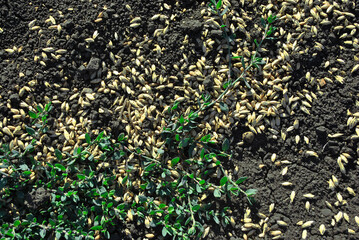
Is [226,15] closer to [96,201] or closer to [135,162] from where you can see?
[135,162]

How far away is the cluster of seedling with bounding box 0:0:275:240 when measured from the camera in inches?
133

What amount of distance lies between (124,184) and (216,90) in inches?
37.5

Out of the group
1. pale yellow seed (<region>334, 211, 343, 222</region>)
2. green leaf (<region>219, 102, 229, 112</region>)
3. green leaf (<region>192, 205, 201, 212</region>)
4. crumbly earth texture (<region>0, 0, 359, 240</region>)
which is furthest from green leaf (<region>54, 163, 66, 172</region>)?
pale yellow seed (<region>334, 211, 343, 222</region>)

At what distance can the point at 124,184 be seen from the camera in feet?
11.6

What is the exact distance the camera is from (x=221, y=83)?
3.64 m

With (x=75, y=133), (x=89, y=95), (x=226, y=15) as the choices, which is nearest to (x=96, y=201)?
(x=75, y=133)

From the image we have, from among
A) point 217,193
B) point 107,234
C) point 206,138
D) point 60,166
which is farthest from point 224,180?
point 60,166

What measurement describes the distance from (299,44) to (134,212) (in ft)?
5.65

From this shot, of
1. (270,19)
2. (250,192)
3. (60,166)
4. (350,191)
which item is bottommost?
(350,191)

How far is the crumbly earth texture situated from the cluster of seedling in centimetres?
6

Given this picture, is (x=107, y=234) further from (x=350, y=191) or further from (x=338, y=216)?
(x=350, y=191)

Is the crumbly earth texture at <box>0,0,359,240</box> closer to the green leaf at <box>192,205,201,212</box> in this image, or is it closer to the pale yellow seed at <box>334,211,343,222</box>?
the pale yellow seed at <box>334,211,343,222</box>

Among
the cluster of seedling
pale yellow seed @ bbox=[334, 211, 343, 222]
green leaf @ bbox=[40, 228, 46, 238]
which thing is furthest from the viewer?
pale yellow seed @ bbox=[334, 211, 343, 222]

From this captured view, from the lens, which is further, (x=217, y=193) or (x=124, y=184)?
(x=124, y=184)
